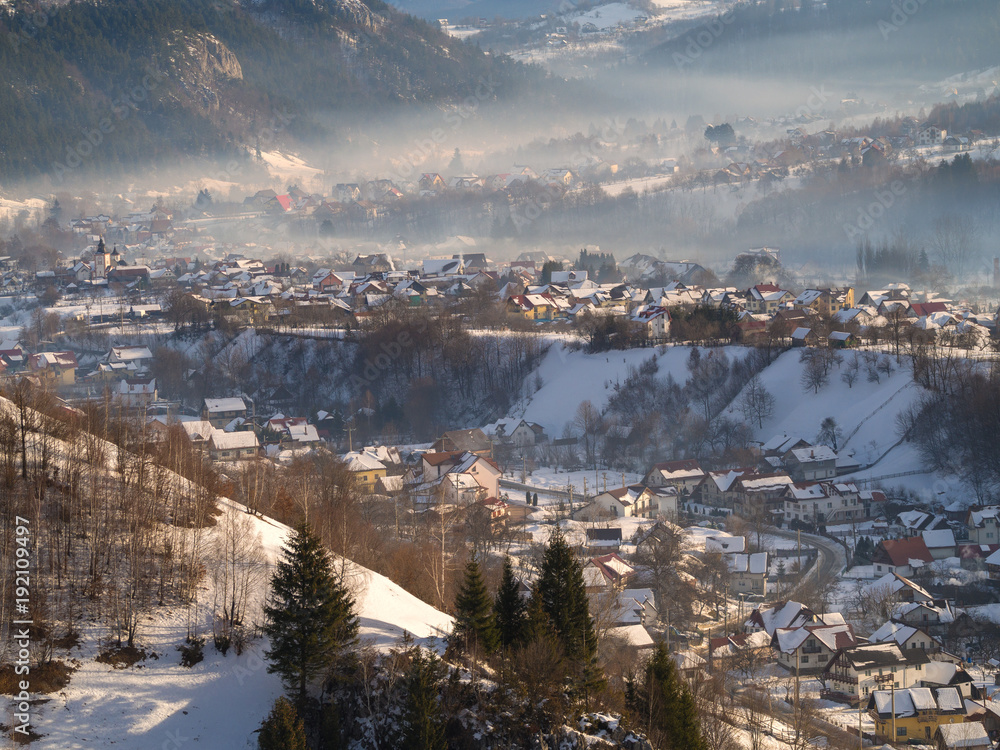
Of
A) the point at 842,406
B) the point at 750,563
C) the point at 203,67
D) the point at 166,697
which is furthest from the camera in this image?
the point at 203,67

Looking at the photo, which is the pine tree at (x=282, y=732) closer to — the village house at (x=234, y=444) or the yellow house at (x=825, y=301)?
the village house at (x=234, y=444)

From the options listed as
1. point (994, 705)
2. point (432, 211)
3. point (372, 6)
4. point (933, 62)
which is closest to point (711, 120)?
point (933, 62)

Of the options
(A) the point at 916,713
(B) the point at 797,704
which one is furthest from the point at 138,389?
(A) the point at 916,713

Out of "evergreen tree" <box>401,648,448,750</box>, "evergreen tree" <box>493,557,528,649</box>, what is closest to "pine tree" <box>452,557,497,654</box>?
"evergreen tree" <box>493,557,528,649</box>

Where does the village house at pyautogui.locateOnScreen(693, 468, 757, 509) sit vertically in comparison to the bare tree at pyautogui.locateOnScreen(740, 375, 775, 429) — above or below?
below

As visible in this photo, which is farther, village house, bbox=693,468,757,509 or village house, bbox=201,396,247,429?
village house, bbox=201,396,247,429

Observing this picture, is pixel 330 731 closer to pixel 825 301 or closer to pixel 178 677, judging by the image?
pixel 178 677

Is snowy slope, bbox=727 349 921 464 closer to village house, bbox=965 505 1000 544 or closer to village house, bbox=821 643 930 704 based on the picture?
village house, bbox=965 505 1000 544
